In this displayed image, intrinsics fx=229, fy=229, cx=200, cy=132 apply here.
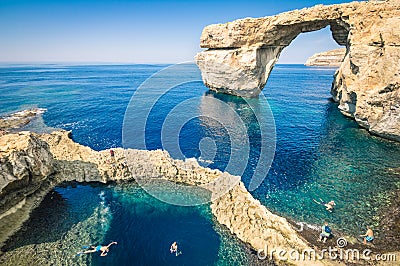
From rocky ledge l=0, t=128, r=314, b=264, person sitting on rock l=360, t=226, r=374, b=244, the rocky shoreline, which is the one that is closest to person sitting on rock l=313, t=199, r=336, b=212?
person sitting on rock l=360, t=226, r=374, b=244

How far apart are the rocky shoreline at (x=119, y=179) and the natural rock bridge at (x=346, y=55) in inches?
837

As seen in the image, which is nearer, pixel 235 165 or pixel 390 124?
pixel 235 165

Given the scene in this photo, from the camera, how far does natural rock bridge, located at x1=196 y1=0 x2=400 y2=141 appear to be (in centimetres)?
2538

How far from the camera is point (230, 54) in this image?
46.4 metres

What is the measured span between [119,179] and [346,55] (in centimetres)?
3975

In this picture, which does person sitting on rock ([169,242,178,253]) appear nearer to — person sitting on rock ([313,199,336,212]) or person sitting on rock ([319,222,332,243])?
person sitting on rock ([319,222,332,243])

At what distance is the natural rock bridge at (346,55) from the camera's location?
25.4 m

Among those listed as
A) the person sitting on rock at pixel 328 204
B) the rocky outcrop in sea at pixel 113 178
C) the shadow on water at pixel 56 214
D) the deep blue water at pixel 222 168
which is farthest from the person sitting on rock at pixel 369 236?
the shadow on water at pixel 56 214

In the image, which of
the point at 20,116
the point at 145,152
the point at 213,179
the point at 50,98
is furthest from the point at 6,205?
the point at 50,98

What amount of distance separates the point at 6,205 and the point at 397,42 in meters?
37.2

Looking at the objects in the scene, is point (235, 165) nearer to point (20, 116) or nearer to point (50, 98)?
point (20, 116)

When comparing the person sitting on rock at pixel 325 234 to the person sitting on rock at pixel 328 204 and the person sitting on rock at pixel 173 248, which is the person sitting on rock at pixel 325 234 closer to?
the person sitting on rock at pixel 328 204

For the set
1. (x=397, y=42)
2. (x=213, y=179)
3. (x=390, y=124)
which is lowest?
(x=213, y=179)

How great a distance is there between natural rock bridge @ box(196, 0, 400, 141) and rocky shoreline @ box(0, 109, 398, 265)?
21267 mm
